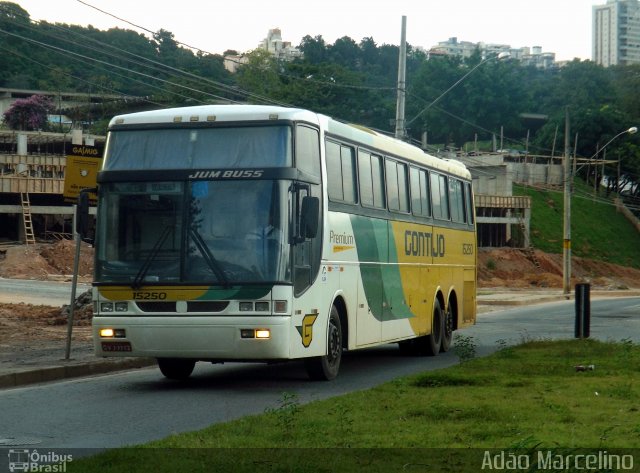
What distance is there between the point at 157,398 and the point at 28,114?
3436 inches

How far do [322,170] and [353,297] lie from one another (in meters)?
2.14

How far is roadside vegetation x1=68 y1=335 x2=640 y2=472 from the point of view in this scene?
27.5 ft

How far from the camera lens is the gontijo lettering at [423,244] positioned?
20203 mm

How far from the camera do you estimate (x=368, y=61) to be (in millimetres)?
171625

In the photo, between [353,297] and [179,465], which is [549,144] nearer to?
[353,297]

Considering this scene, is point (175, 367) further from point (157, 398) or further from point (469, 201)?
point (469, 201)

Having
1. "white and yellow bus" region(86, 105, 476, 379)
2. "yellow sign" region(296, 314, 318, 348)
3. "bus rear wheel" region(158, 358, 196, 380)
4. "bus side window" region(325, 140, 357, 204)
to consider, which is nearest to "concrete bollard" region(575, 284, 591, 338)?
"bus side window" region(325, 140, 357, 204)

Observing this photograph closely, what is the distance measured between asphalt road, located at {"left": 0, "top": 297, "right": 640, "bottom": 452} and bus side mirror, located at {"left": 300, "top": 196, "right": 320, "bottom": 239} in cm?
192

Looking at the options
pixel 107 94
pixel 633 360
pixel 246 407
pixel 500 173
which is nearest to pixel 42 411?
pixel 246 407

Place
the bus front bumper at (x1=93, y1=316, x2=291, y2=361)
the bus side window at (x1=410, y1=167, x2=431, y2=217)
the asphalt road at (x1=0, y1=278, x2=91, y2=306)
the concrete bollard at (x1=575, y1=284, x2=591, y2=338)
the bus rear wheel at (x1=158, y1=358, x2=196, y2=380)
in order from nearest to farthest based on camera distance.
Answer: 1. the bus front bumper at (x1=93, y1=316, x2=291, y2=361)
2. the bus rear wheel at (x1=158, y1=358, x2=196, y2=380)
3. the bus side window at (x1=410, y1=167, x2=431, y2=217)
4. the concrete bollard at (x1=575, y1=284, x2=591, y2=338)
5. the asphalt road at (x1=0, y1=278, x2=91, y2=306)

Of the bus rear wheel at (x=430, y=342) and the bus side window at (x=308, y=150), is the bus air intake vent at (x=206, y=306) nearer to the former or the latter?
the bus side window at (x=308, y=150)

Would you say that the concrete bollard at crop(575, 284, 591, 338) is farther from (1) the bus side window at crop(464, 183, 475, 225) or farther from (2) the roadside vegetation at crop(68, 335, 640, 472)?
(2) the roadside vegetation at crop(68, 335, 640, 472)

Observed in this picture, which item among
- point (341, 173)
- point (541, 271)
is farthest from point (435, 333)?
point (541, 271)

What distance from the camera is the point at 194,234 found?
14578 millimetres
